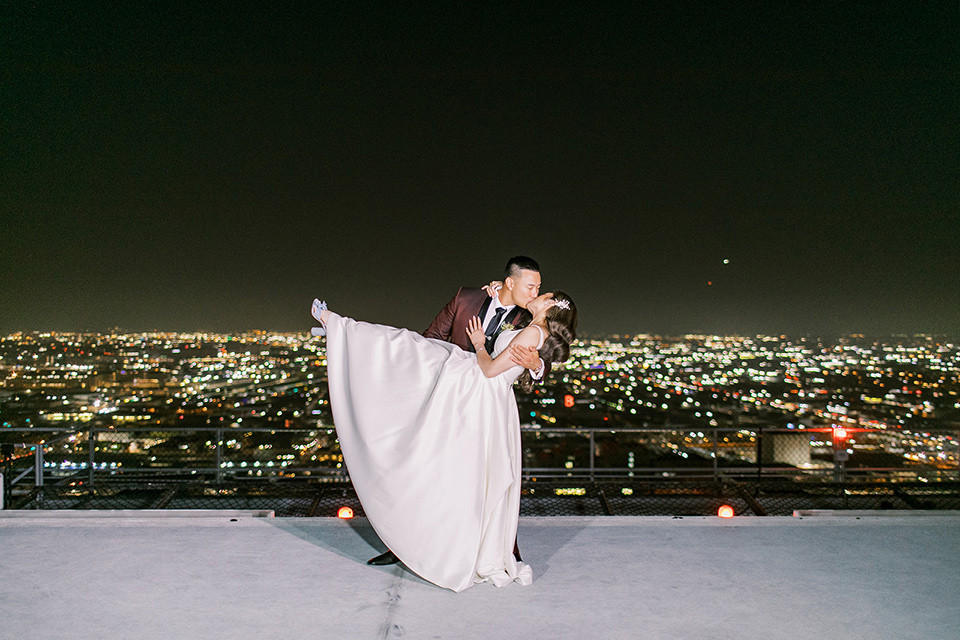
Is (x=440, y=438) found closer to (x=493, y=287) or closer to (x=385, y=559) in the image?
(x=385, y=559)

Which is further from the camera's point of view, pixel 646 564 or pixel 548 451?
pixel 548 451

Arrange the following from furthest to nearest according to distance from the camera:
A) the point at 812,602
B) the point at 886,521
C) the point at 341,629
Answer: the point at 886,521, the point at 812,602, the point at 341,629

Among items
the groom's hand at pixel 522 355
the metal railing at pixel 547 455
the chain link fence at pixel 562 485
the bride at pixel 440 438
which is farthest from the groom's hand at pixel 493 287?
the chain link fence at pixel 562 485

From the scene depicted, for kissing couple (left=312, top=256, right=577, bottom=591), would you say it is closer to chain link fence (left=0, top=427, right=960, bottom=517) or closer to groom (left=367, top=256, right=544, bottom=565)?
groom (left=367, top=256, right=544, bottom=565)

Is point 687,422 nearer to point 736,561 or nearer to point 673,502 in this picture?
point 673,502

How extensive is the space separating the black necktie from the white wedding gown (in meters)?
0.10

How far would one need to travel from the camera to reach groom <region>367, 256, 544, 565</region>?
2.79 metres

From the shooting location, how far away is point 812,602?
7.98 ft

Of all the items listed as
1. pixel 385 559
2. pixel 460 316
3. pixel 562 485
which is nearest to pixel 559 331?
pixel 460 316

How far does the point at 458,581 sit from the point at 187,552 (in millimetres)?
1465

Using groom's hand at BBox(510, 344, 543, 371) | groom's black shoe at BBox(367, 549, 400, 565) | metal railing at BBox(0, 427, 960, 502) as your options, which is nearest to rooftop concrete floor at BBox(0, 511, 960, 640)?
groom's black shoe at BBox(367, 549, 400, 565)

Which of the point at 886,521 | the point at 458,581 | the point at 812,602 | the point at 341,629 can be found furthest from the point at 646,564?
the point at 886,521

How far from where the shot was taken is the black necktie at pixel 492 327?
2898 mm

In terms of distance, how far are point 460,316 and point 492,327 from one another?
23cm
